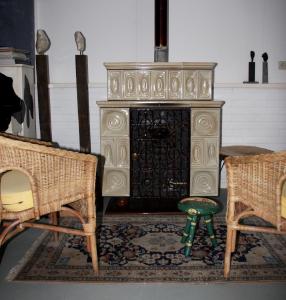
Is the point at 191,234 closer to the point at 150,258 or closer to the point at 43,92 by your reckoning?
the point at 150,258

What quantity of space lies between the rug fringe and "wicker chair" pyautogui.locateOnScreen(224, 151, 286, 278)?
1252mm

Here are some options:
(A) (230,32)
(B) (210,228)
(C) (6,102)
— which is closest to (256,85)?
(A) (230,32)

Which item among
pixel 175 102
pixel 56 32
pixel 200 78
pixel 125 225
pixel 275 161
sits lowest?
pixel 125 225

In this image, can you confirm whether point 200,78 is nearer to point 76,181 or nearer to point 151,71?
point 151,71

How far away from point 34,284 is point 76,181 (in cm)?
63

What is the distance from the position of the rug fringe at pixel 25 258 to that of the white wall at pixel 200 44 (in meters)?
1.70

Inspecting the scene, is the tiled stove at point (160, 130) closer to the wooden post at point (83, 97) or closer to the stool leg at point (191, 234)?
the wooden post at point (83, 97)

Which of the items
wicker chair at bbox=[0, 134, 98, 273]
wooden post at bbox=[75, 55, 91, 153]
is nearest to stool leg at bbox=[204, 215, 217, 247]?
wicker chair at bbox=[0, 134, 98, 273]

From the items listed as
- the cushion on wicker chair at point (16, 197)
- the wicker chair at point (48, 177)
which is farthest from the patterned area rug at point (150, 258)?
the cushion on wicker chair at point (16, 197)

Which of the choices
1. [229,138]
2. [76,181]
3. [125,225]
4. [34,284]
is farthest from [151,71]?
[34,284]

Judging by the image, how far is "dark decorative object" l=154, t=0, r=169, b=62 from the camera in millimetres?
3578

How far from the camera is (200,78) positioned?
11.3 feet

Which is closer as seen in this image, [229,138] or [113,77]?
[113,77]

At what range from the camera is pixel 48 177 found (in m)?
1.92
